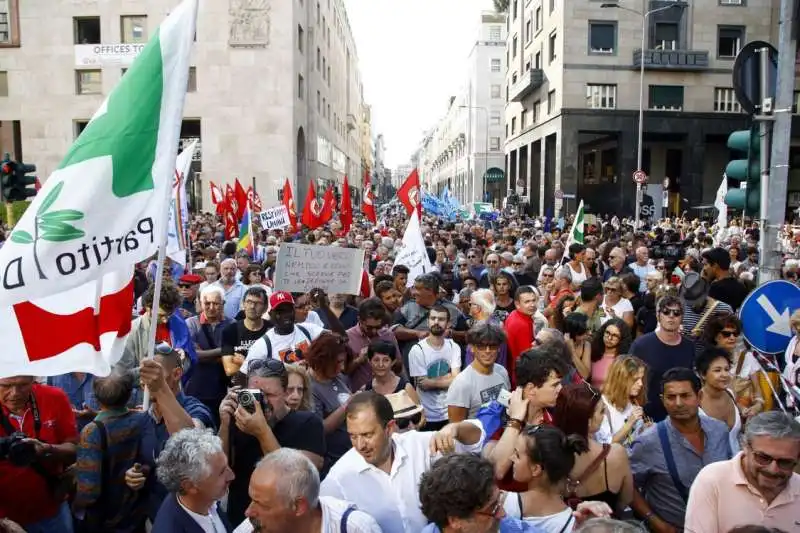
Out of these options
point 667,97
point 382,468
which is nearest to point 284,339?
point 382,468


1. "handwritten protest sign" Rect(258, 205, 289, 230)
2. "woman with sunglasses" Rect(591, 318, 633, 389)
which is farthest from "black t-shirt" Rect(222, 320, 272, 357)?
"handwritten protest sign" Rect(258, 205, 289, 230)

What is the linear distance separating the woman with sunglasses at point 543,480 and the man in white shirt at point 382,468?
1.35 feet

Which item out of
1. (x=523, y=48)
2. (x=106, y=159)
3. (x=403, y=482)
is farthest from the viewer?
(x=523, y=48)

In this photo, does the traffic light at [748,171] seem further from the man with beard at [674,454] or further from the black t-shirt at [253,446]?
the black t-shirt at [253,446]

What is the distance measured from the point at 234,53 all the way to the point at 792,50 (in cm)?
3492

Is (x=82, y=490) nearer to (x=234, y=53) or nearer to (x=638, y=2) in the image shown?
(x=234, y=53)

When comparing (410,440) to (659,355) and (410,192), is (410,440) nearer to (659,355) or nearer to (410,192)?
(659,355)

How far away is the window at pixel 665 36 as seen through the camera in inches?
1550

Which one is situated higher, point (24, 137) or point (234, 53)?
point (234, 53)

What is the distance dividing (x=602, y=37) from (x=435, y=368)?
37.4 meters

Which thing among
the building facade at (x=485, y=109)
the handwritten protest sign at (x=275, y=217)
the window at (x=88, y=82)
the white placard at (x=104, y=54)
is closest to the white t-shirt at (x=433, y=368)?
the handwritten protest sign at (x=275, y=217)

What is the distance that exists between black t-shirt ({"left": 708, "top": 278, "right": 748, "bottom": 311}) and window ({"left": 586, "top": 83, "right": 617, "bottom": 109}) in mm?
33712

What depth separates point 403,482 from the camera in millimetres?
3305

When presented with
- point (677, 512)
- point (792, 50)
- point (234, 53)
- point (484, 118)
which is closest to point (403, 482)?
point (677, 512)
